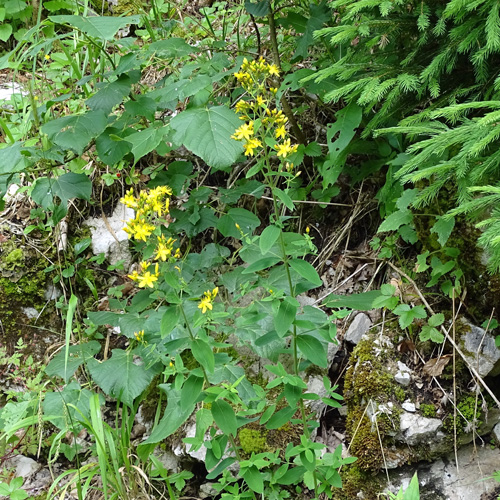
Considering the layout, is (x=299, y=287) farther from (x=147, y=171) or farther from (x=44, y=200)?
(x=147, y=171)

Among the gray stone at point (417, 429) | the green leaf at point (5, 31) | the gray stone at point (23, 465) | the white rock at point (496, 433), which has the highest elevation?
the green leaf at point (5, 31)

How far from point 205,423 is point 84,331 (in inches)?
55.8

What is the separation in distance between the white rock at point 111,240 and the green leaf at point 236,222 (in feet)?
2.71

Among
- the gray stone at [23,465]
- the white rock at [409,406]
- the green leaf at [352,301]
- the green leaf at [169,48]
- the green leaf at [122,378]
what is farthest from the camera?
the gray stone at [23,465]

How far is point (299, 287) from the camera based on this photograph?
66.4 inches

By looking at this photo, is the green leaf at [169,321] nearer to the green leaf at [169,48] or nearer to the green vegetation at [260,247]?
the green vegetation at [260,247]

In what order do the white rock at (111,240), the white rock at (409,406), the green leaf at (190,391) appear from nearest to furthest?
the green leaf at (190,391) → the white rock at (409,406) → the white rock at (111,240)

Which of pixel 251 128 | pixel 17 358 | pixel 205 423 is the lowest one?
pixel 17 358

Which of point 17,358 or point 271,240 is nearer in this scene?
point 271,240

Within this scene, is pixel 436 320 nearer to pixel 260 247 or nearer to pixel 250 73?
pixel 260 247

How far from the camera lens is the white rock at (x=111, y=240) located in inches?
123

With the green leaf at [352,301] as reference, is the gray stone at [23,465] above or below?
below

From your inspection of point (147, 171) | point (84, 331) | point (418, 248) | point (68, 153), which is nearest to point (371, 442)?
point (418, 248)

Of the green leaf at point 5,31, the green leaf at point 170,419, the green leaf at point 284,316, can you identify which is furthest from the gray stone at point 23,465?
the green leaf at point 5,31
